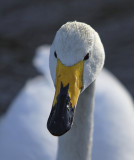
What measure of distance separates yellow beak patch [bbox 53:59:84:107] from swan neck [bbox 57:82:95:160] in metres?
0.39

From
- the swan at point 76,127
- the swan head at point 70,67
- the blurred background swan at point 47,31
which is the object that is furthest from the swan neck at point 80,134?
the blurred background swan at point 47,31

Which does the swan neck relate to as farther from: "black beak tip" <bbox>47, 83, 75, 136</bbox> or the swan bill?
"black beak tip" <bbox>47, 83, 75, 136</bbox>

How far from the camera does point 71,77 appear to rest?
135 inches

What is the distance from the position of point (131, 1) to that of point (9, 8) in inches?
75.8

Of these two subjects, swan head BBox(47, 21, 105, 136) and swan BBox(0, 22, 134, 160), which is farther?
swan BBox(0, 22, 134, 160)

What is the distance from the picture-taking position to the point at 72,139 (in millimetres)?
3967

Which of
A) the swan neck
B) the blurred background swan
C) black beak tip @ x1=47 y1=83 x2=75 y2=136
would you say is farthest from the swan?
the blurred background swan

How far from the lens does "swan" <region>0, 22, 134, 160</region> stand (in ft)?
13.1

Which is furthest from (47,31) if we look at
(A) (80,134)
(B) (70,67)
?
(B) (70,67)

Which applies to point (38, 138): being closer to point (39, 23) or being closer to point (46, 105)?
point (46, 105)

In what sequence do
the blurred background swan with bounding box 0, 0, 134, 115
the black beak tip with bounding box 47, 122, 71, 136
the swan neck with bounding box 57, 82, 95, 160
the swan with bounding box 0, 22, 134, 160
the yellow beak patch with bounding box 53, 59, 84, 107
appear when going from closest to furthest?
the black beak tip with bounding box 47, 122, 71, 136 → the yellow beak patch with bounding box 53, 59, 84, 107 → the swan neck with bounding box 57, 82, 95, 160 → the swan with bounding box 0, 22, 134, 160 → the blurred background swan with bounding box 0, 0, 134, 115

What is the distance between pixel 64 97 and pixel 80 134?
0.73 meters

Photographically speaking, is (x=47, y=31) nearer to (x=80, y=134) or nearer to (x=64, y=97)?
(x=80, y=134)

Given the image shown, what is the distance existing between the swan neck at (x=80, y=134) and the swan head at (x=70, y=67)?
1.08 ft
